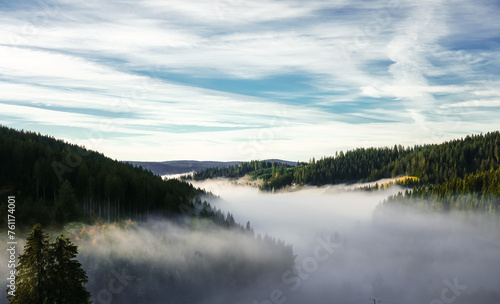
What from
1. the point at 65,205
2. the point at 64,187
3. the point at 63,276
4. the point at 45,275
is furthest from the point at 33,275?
the point at 65,205

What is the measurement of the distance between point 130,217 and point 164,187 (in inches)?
1042

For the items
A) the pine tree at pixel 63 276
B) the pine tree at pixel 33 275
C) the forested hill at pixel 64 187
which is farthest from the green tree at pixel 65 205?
the pine tree at pixel 63 276

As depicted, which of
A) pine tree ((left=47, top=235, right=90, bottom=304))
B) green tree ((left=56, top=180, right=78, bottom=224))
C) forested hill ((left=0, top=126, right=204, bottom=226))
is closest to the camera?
pine tree ((left=47, top=235, right=90, bottom=304))

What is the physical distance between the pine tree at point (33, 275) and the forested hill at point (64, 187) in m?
84.0

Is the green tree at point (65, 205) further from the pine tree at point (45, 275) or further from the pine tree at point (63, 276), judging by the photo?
the pine tree at point (63, 276)

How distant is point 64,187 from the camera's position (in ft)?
392

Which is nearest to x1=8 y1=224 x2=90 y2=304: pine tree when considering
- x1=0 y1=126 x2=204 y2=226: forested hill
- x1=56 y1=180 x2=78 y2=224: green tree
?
x1=56 y1=180 x2=78 y2=224: green tree

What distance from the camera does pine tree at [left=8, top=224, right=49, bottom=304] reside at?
41.2 m

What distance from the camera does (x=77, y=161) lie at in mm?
153250

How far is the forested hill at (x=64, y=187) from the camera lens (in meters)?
122

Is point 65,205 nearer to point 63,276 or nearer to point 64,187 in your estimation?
Result: point 64,187

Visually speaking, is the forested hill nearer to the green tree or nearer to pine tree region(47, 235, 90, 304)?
the green tree

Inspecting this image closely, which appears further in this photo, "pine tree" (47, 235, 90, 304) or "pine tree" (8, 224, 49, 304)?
"pine tree" (47, 235, 90, 304)

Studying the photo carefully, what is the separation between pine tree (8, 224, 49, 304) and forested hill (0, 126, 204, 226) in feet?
275
